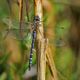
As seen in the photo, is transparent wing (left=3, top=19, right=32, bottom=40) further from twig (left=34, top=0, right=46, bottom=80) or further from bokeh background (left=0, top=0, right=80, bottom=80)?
twig (left=34, top=0, right=46, bottom=80)

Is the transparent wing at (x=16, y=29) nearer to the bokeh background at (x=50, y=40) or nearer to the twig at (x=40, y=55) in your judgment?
the bokeh background at (x=50, y=40)

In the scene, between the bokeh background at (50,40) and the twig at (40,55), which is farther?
the bokeh background at (50,40)

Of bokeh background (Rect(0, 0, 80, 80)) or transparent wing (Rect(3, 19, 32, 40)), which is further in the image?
bokeh background (Rect(0, 0, 80, 80))

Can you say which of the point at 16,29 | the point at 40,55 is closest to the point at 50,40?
the point at 16,29

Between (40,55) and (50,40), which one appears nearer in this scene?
(40,55)

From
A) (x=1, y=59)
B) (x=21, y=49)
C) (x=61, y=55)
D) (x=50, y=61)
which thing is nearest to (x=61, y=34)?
(x=61, y=55)

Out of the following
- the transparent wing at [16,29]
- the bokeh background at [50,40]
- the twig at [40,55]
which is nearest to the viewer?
the twig at [40,55]

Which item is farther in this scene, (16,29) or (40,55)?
(16,29)

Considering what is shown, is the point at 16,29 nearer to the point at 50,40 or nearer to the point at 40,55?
the point at 50,40

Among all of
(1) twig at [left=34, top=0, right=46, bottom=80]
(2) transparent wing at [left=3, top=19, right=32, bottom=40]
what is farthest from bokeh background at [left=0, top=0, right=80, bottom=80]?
(1) twig at [left=34, top=0, right=46, bottom=80]

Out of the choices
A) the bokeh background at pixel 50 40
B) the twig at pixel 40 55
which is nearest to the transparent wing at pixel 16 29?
the bokeh background at pixel 50 40

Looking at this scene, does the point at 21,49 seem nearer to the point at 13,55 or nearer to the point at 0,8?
the point at 13,55
